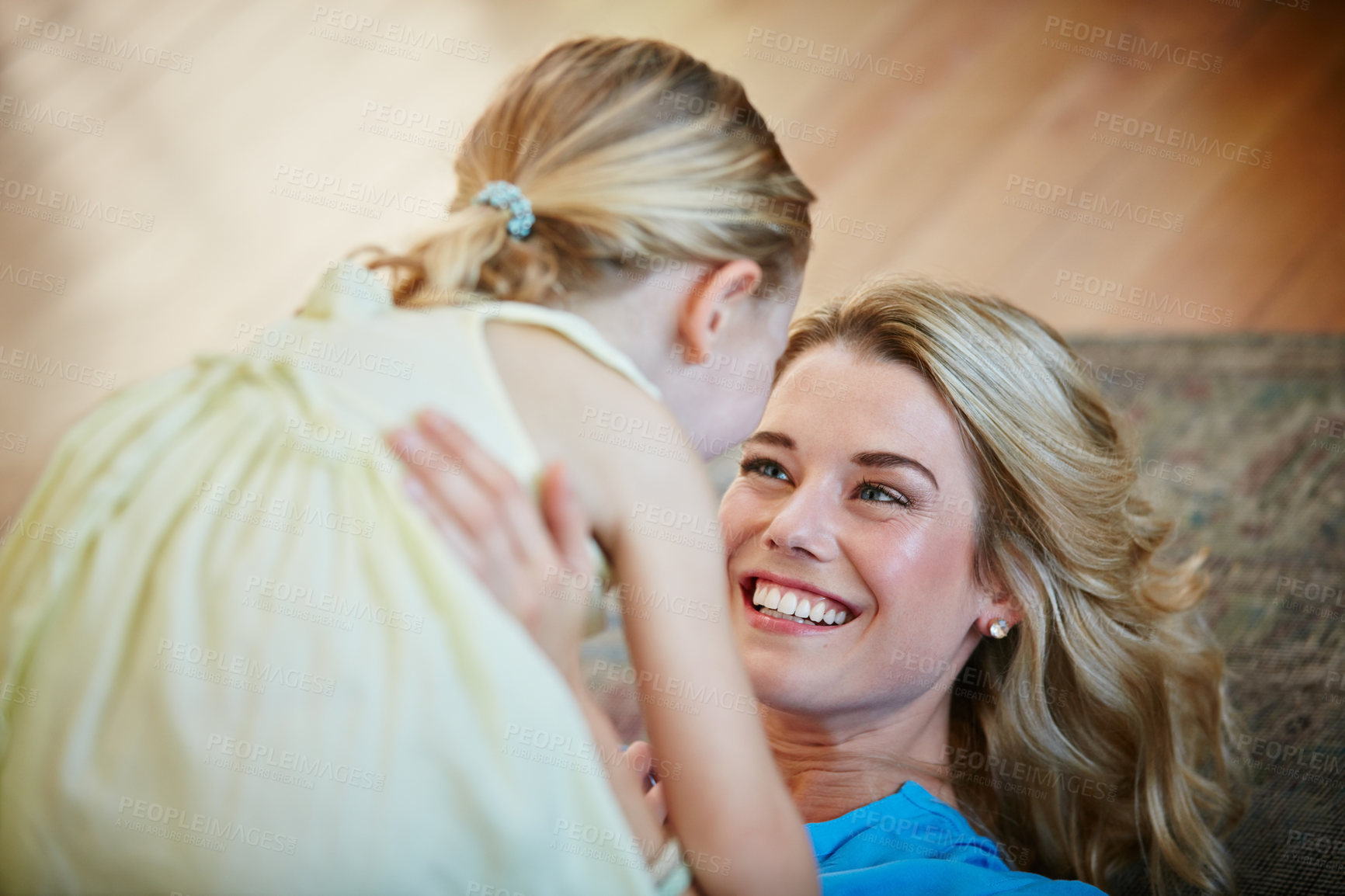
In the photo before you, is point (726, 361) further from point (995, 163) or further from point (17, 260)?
point (17, 260)

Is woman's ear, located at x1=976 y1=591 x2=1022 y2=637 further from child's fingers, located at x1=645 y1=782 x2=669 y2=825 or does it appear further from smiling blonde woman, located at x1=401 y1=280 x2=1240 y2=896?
child's fingers, located at x1=645 y1=782 x2=669 y2=825

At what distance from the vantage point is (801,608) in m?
1.49

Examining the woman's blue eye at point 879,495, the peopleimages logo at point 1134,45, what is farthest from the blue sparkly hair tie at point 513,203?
the peopleimages logo at point 1134,45

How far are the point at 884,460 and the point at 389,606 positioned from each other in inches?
33.0

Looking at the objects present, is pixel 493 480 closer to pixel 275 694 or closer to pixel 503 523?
pixel 503 523

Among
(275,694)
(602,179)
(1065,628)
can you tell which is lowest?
(1065,628)

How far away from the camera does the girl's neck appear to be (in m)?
1.55

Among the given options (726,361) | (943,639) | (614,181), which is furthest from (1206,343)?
(614,181)

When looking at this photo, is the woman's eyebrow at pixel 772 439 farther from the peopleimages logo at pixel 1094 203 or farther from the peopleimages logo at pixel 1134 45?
the peopleimages logo at pixel 1134 45

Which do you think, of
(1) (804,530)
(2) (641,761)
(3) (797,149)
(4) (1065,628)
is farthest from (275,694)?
(3) (797,149)

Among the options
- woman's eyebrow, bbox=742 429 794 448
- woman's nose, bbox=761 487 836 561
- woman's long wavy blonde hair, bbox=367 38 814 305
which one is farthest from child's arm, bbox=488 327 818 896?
woman's eyebrow, bbox=742 429 794 448

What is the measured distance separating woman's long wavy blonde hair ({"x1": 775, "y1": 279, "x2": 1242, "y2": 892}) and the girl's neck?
12 cm

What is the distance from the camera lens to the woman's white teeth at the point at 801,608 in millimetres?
1489

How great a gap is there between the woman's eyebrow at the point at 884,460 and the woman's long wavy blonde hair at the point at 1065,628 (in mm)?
108
